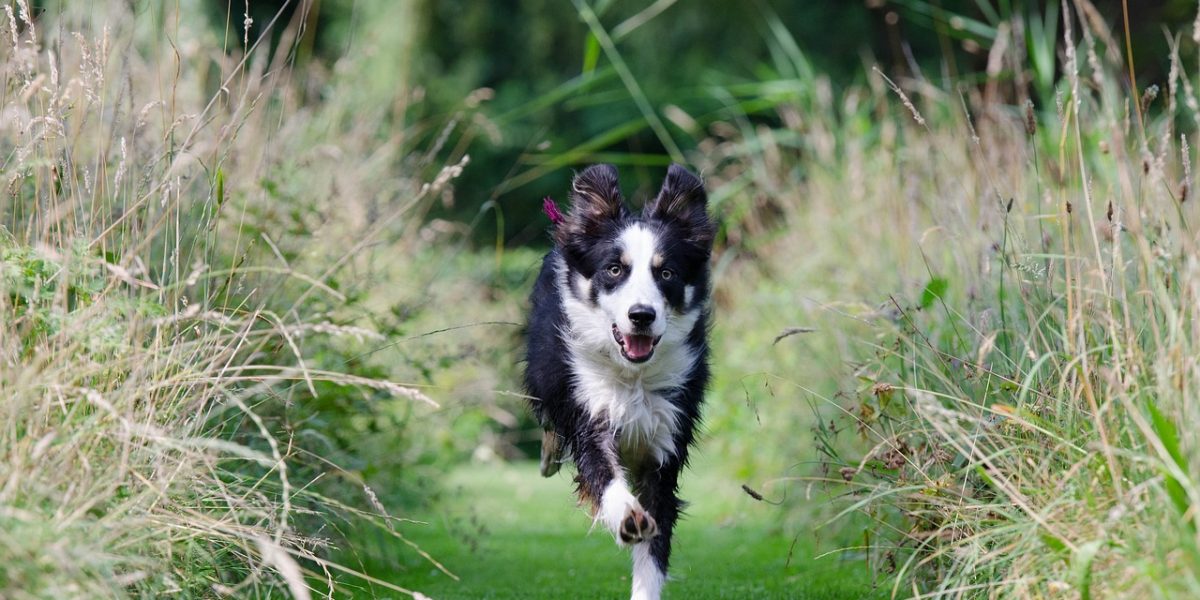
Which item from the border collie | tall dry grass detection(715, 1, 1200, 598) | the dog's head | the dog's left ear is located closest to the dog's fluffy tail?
the border collie

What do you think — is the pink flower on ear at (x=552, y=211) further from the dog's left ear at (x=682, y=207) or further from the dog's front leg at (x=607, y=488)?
the dog's front leg at (x=607, y=488)

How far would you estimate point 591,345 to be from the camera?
192 inches

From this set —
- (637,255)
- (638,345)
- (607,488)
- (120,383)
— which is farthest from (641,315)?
(120,383)

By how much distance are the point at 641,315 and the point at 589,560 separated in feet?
6.41

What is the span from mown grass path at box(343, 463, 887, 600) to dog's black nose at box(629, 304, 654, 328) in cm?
80

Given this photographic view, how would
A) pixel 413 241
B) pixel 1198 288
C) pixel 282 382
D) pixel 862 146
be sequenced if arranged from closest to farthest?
pixel 1198 288 < pixel 282 382 < pixel 413 241 < pixel 862 146

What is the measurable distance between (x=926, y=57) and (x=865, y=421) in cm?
1420

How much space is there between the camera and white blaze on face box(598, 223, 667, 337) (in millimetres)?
4539

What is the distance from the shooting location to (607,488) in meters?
4.49

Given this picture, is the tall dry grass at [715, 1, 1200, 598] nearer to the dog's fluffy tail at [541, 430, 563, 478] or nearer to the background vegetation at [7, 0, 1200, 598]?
the background vegetation at [7, 0, 1200, 598]

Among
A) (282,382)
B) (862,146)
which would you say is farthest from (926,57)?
(282,382)

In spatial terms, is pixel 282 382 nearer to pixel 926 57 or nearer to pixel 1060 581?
pixel 1060 581

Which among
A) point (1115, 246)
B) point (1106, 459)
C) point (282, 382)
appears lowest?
point (282, 382)

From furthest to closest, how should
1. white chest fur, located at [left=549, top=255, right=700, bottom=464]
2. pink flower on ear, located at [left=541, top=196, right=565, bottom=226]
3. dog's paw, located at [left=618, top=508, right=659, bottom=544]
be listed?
1. pink flower on ear, located at [left=541, top=196, right=565, bottom=226]
2. white chest fur, located at [left=549, top=255, right=700, bottom=464]
3. dog's paw, located at [left=618, top=508, right=659, bottom=544]
